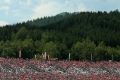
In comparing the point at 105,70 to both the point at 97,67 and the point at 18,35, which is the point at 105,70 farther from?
the point at 18,35

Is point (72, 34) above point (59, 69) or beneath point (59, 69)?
above

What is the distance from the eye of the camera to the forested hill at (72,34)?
451 ft

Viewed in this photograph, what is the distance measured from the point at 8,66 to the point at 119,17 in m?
155

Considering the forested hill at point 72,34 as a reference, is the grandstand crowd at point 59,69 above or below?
below

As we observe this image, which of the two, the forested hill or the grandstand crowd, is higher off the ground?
the forested hill

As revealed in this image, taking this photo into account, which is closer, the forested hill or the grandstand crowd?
the grandstand crowd

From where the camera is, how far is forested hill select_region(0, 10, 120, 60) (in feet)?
451

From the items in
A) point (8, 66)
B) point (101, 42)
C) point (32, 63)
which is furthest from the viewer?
point (101, 42)

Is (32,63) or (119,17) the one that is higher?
(119,17)

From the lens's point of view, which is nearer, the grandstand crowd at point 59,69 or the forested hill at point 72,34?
the grandstand crowd at point 59,69

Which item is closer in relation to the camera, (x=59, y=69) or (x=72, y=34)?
(x=59, y=69)

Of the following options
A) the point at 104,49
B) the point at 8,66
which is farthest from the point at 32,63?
the point at 104,49

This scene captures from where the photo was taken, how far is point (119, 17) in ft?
608

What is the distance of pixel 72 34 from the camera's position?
161750 mm
